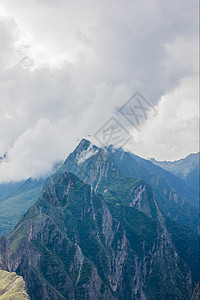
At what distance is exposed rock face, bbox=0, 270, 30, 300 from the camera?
552 feet

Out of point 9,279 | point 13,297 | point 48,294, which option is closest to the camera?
point 13,297

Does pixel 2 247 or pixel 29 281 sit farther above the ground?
pixel 2 247

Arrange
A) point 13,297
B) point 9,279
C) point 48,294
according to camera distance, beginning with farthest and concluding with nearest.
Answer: point 48,294
point 9,279
point 13,297

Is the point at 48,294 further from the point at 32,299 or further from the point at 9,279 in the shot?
the point at 9,279

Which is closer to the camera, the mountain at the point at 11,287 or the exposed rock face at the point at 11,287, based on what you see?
the exposed rock face at the point at 11,287

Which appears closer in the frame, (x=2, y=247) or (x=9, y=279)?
(x=9, y=279)

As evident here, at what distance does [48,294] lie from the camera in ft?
647

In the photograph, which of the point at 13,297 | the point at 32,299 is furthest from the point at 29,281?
the point at 13,297

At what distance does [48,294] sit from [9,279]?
2680cm

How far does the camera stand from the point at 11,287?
17612 centimetres

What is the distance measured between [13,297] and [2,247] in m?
37.9

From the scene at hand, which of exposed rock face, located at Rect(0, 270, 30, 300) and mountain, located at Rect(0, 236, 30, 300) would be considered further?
mountain, located at Rect(0, 236, 30, 300)

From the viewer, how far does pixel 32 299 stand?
18900 centimetres

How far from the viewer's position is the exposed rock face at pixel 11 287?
168m
